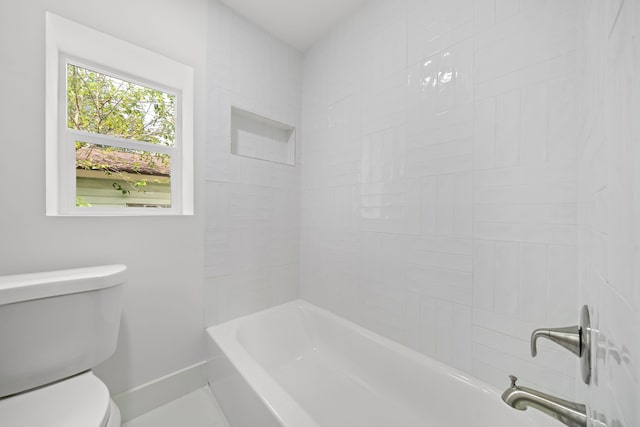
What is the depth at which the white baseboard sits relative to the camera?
1.35 m

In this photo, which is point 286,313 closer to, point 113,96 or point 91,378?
point 91,378

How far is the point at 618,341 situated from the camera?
24cm

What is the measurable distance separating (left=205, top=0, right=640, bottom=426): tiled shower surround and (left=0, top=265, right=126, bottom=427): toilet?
595 millimetres

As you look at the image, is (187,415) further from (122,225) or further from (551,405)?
(551,405)

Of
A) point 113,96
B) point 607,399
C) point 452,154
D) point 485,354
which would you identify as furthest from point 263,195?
point 607,399

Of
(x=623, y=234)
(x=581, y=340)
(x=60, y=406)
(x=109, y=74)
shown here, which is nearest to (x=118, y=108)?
(x=109, y=74)

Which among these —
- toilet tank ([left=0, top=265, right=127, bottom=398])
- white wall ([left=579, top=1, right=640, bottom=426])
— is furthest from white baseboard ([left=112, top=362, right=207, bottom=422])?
white wall ([left=579, top=1, right=640, bottom=426])

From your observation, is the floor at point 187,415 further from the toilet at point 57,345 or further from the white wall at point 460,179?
the white wall at point 460,179

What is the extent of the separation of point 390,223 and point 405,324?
575 millimetres

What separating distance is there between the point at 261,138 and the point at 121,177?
38.1 inches

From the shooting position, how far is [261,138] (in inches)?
78.7

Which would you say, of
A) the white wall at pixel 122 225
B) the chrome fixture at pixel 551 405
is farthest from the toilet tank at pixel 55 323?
the chrome fixture at pixel 551 405

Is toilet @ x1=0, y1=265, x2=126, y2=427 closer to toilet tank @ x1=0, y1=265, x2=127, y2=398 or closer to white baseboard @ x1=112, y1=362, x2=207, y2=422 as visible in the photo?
toilet tank @ x1=0, y1=265, x2=127, y2=398

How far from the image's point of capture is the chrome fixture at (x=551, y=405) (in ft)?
1.62
